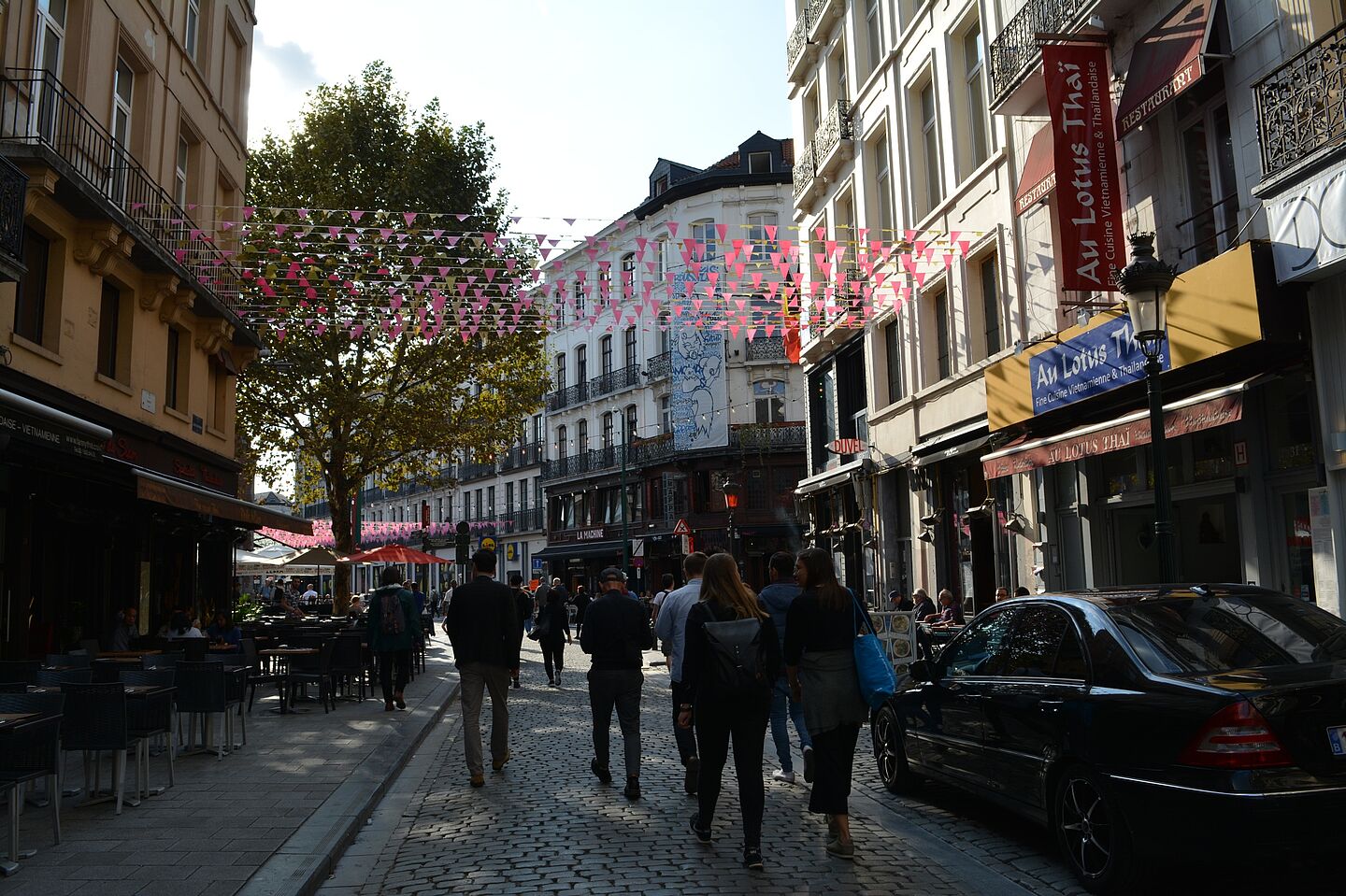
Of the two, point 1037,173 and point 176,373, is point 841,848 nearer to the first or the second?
point 1037,173

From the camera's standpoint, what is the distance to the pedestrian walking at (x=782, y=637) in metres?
7.55

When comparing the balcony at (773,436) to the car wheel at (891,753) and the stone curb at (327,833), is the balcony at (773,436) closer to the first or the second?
the stone curb at (327,833)

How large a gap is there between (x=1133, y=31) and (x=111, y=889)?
13803 millimetres

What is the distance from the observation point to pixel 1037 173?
14.7 m

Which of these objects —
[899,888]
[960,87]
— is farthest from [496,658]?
[960,87]

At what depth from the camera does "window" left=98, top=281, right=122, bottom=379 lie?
15070mm

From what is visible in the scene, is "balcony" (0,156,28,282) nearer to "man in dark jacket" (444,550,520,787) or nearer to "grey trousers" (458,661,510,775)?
"man in dark jacket" (444,550,520,787)

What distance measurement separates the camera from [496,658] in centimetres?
862

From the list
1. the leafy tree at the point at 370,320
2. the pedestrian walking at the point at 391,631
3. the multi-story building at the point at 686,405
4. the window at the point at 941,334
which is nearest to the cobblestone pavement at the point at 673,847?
the pedestrian walking at the point at 391,631

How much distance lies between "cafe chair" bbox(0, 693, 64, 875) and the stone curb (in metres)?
1.36

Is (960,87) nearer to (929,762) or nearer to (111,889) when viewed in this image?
(929,762)

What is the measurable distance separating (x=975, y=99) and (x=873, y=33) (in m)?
6.06

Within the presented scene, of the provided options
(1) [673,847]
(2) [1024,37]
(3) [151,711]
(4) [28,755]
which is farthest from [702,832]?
(2) [1024,37]

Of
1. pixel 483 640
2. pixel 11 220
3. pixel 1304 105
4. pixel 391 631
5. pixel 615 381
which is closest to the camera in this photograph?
pixel 483 640
